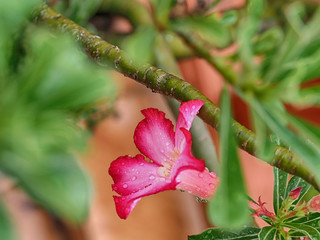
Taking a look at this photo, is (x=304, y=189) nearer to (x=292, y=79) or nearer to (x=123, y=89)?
(x=292, y=79)

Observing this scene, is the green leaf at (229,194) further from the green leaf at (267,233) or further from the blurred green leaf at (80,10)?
the blurred green leaf at (80,10)

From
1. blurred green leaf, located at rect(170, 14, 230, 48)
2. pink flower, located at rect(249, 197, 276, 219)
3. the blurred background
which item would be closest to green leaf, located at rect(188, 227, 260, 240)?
pink flower, located at rect(249, 197, 276, 219)

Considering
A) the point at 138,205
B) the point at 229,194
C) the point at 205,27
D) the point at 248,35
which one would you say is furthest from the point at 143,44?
the point at 138,205

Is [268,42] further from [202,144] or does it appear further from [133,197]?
[133,197]

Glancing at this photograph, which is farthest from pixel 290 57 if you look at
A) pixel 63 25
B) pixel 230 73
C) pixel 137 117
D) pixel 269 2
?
pixel 137 117

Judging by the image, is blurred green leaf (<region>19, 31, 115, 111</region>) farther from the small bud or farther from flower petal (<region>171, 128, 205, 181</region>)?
the small bud

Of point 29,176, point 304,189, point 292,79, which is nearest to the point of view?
point 29,176
